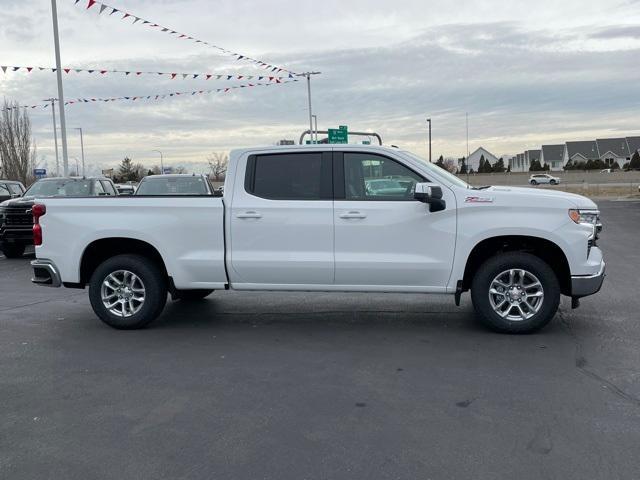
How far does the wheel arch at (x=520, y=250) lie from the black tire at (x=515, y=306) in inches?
6.4

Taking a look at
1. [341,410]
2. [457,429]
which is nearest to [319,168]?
[341,410]

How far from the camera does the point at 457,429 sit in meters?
3.93

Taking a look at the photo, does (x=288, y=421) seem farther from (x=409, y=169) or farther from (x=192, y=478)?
(x=409, y=169)

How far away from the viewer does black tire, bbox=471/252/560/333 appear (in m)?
6.03

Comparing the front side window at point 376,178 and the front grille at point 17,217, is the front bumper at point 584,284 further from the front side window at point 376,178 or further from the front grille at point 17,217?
the front grille at point 17,217

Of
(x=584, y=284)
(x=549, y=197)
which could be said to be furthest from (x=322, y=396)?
(x=549, y=197)

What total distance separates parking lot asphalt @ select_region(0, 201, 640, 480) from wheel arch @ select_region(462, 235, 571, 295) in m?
0.54

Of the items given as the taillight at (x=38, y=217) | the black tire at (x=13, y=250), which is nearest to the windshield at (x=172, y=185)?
the black tire at (x=13, y=250)

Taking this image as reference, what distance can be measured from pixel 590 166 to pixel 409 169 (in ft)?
295

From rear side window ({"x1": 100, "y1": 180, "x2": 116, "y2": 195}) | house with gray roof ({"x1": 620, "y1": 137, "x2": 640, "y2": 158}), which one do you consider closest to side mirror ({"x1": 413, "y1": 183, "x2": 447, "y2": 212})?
rear side window ({"x1": 100, "y1": 180, "x2": 116, "y2": 195})

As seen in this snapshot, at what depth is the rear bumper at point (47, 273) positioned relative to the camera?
6738 mm

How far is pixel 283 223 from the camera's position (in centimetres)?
632

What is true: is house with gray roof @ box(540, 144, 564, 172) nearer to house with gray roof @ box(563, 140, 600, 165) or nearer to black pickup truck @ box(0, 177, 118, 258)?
house with gray roof @ box(563, 140, 600, 165)

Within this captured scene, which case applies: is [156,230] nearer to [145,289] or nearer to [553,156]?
[145,289]
